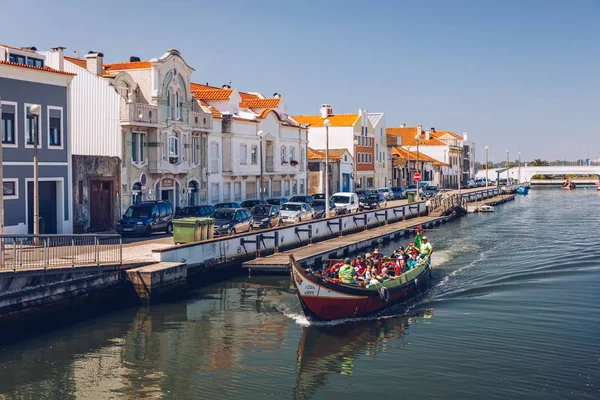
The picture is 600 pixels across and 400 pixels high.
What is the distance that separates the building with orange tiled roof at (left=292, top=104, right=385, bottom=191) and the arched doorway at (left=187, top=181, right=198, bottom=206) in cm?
3306

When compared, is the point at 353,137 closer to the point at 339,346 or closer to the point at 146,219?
the point at 146,219

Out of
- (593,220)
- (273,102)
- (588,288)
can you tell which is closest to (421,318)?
(588,288)

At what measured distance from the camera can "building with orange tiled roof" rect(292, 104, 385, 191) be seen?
277 feet

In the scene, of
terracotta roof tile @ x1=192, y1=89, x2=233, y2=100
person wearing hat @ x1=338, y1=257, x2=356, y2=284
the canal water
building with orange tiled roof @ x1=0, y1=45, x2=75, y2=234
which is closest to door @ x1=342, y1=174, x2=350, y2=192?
terracotta roof tile @ x1=192, y1=89, x2=233, y2=100

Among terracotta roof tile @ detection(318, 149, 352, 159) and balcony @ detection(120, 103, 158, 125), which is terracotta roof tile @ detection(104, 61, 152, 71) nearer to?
balcony @ detection(120, 103, 158, 125)

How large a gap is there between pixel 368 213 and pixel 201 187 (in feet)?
41.2

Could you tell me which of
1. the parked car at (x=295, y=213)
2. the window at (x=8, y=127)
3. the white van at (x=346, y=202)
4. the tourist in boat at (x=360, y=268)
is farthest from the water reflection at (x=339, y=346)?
the white van at (x=346, y=202)

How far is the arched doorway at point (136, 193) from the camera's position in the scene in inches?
1694

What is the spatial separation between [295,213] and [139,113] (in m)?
11.8

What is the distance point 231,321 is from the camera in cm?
2509

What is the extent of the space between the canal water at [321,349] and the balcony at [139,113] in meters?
14.5

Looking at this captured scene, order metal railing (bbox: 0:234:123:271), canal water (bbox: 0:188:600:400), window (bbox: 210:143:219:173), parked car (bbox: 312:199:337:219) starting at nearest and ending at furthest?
canal water (bbox: 0:188:600:400) < metal railing (bbox: 0:234:123:271) < window (bbox: 210:143:219:173) < parked car (bbox: 312:199:337:219)

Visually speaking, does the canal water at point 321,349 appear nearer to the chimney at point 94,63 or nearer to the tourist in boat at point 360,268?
the tourist in boat at point 360,268

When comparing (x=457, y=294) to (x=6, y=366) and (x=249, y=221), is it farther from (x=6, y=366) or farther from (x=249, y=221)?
(x=6, y=366)
